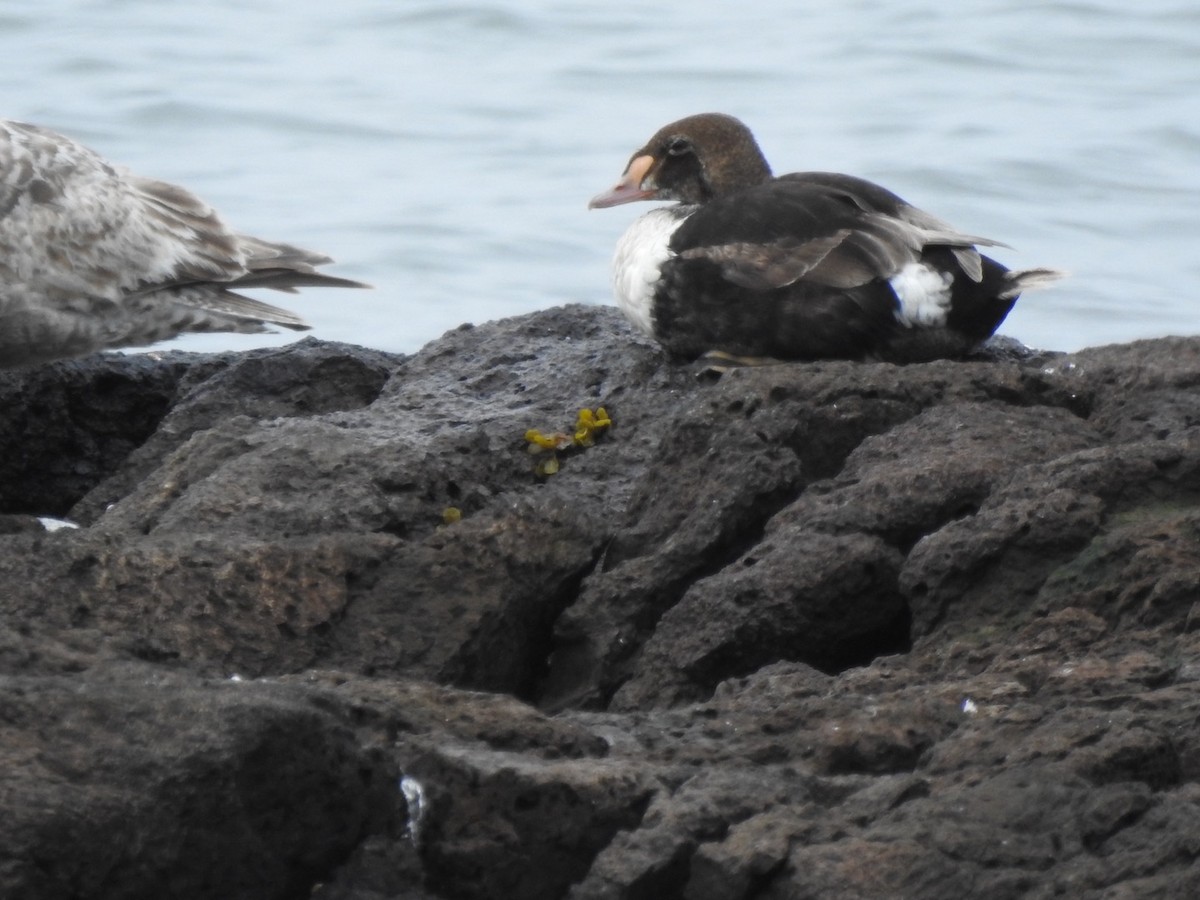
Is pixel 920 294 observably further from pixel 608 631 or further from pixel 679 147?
pixel 608 631

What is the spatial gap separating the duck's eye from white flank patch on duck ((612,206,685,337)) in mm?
394

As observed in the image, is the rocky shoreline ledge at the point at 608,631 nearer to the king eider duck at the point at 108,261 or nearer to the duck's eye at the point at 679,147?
the king eider duck at the point at 108,261

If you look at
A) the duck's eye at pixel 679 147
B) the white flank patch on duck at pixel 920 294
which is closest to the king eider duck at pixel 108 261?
the duck's eye at pixel 679 147

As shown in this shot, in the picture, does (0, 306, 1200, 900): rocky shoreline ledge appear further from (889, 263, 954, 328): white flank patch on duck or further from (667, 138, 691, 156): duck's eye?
(667, 138, 691, 156): duck's eye

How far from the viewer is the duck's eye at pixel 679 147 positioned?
7539mm

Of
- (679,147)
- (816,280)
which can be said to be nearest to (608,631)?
(816,280)

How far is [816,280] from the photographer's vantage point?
21.2 feet

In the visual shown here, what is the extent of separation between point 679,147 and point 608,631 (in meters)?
3.08

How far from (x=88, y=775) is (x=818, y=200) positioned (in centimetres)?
401

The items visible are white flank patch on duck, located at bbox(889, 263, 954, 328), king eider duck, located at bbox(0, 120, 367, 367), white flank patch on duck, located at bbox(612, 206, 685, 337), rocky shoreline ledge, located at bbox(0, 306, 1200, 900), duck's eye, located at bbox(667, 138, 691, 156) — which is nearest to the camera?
rocky shoreline ledge, located at bbox(0, 306, 1200, 900)

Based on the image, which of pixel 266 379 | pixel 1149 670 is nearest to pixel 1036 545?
pixel 1149 670

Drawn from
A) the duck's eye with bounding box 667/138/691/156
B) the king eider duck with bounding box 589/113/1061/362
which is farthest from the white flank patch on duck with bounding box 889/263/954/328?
the duck's eye with bounding box 667/138/691/156

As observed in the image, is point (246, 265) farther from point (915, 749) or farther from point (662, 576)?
point (915, 749)

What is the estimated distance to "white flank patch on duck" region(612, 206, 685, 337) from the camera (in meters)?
6.78
